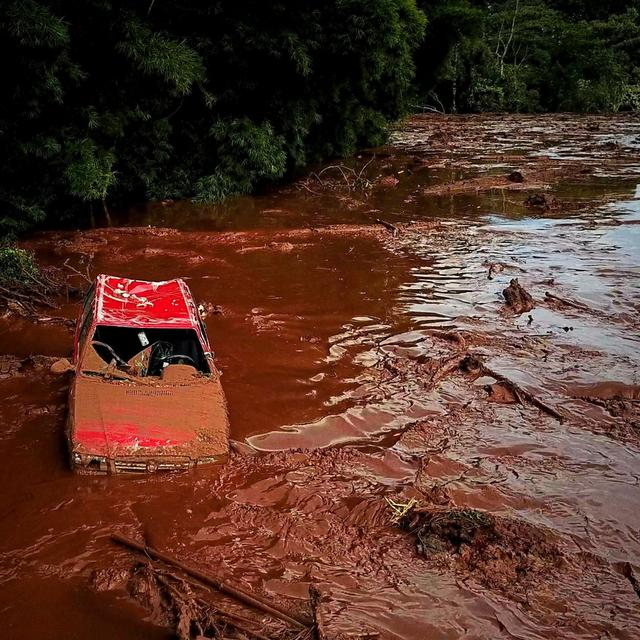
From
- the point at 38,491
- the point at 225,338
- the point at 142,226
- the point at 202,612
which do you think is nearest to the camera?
the point at 202,612

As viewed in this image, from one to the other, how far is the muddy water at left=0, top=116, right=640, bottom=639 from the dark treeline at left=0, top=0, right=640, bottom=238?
202 centimetres

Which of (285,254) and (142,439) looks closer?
(142,439)

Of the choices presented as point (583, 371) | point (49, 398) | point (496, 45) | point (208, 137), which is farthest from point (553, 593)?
point (496, 45)

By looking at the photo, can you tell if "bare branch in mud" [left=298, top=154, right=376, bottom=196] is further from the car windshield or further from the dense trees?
the dense trees

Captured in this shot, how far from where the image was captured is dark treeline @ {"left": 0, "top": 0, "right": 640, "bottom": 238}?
12.1 meters

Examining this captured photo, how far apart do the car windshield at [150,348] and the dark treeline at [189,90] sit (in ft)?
21.0

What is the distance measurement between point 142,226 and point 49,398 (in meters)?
8.09

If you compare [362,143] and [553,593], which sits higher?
[362,143]

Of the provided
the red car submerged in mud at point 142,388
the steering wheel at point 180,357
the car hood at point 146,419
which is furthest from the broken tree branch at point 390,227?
the car hood at point 146,419

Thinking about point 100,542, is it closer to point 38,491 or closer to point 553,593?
point 38,491

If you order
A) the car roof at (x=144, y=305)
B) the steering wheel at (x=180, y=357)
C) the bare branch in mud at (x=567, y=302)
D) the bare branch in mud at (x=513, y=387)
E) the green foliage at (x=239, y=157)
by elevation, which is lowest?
the bare branch in mud at (x=513, y=387)

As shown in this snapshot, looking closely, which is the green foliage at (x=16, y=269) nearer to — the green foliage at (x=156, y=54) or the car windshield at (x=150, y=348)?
the car windshield at (x=150, y=348)

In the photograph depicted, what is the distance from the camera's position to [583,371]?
7941 millimetres

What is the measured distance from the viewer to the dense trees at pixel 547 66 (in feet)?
136
